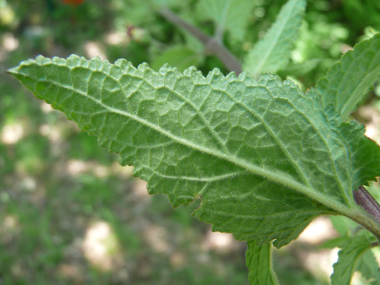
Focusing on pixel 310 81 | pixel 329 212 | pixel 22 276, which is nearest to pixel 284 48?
pixel 329 212

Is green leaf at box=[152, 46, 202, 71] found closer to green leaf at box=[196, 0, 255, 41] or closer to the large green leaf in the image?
green leaf at box=[196, 0, 255, 41]

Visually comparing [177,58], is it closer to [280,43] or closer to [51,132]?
[280,43]

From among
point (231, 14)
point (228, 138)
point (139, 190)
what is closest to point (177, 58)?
point (231, 14)

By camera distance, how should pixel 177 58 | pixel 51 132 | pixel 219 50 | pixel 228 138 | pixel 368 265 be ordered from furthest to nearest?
pixel 51 132, pixel 177 58, pixel 219 50, pixel 368 265, pixel 228 138

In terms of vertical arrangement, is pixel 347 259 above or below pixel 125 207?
below

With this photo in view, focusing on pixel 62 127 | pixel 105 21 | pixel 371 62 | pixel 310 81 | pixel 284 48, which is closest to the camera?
pixel 371 62

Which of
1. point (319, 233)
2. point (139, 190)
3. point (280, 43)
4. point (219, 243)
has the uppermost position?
point (139, 190)

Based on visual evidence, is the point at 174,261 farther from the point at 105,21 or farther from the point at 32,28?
the point at 32,28
